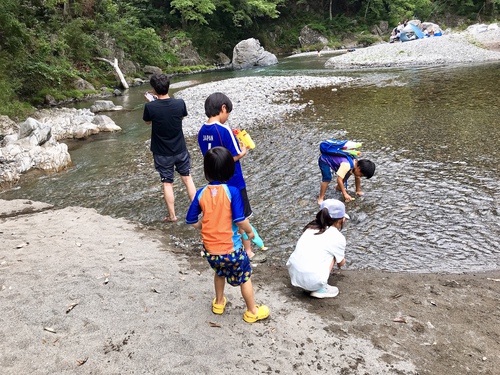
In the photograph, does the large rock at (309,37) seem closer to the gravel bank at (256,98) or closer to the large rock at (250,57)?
the large rock at (250,57)

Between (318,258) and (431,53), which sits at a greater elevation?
(431,53)

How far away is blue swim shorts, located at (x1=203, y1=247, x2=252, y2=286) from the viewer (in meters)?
3.00

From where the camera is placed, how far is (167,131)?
17.3 feet

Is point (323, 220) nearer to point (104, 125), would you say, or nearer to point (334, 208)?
point (334, 208)

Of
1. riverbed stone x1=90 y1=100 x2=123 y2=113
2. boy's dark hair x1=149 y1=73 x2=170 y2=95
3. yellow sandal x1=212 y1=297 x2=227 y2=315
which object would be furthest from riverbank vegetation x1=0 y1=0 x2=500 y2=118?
yellow sandal x1=212 y1=297 x2=227 y2=315

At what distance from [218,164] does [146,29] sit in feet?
114

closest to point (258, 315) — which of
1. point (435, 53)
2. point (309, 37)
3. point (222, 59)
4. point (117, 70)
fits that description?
point (435, 53)

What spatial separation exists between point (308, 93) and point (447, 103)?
5.80 meters

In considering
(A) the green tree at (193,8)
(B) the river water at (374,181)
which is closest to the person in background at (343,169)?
(B) the river water at (374,181)

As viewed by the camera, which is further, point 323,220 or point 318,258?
point 323,220

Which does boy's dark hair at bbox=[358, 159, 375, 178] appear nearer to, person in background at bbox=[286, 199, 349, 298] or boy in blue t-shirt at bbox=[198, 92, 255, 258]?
person in background at bbox=[286, 199, 349, 298]

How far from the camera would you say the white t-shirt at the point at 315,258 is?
3551mm

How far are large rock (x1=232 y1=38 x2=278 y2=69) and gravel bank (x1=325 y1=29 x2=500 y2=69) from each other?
8252 mm

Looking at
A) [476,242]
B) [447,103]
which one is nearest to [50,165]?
[476,242]
